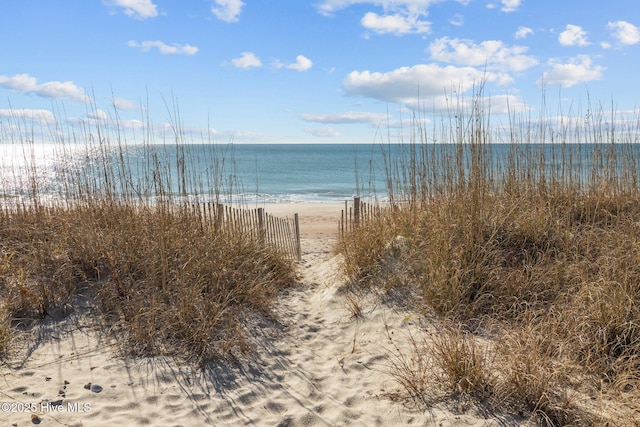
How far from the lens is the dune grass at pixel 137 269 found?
10.0 ft

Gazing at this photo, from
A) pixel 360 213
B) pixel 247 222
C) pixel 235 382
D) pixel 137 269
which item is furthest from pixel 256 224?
pixel 235 382

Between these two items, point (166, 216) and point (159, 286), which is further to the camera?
point (166, 216)

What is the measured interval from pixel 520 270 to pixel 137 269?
3.29 meters

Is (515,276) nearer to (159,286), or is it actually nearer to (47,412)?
(159,286)

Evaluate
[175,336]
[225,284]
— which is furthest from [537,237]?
[175,336]

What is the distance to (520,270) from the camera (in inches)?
139

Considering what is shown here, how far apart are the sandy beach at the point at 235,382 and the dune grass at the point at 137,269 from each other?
0.17 metres

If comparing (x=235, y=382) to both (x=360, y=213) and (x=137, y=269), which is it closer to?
(x=137, y=269)

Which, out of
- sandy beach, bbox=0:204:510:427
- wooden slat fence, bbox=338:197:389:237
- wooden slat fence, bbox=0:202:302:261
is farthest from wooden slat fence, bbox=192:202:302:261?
sandy beach, bbox=0:204:510:427

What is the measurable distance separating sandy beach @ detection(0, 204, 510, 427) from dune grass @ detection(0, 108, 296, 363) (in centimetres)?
17

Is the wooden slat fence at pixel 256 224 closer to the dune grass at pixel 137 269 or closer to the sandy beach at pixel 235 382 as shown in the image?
the dune grass at pixel 137 269

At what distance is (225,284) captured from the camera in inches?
143

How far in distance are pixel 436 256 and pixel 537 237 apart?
1.10m

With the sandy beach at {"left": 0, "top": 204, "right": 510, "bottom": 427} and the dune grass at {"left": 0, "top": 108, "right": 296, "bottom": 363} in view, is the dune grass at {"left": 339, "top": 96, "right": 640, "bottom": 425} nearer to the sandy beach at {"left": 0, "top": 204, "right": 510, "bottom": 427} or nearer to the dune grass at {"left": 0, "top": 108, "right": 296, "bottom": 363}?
the sandy beach at {"left": 0, "top": 204, "right": 510, "bottom": 427}
